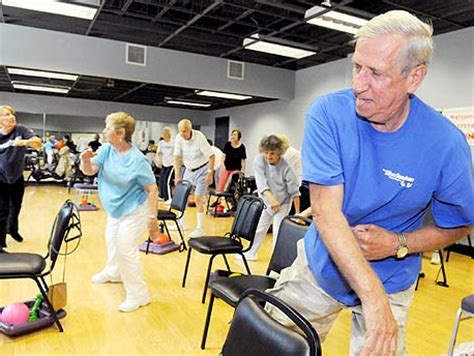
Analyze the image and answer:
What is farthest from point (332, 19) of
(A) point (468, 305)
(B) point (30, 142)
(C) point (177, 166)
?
(A) point (468, 305)

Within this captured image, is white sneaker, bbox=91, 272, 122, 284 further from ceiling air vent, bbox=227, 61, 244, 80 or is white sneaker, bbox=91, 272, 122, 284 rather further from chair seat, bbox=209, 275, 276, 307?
ceiling air vent, bbox=227, 61, 244, 80

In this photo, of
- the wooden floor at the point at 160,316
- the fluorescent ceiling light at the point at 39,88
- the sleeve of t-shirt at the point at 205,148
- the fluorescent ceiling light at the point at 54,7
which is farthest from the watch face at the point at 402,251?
the fluorescent ceiling light at the point at 39,88

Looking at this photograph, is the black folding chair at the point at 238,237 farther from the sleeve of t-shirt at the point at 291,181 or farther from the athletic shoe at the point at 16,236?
the athletic shoe at the point at 16,236

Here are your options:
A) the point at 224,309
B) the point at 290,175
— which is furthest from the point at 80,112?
the point at 224,309

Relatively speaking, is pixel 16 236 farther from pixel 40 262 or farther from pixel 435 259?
pixel 435 259

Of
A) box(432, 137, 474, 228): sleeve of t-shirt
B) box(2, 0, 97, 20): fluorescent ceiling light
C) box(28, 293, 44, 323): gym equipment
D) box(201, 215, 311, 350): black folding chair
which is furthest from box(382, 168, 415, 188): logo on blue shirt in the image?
box(2, 0, 97, 20): fluorescent ceiling light

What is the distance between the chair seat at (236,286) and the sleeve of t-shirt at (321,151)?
1.30m

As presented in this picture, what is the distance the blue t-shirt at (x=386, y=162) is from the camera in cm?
108

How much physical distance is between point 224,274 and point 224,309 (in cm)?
57

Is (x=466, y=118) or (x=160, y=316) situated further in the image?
(x=466, y=118)

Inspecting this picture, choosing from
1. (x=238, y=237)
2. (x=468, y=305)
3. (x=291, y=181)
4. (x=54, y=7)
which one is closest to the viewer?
(x=468, y=305)

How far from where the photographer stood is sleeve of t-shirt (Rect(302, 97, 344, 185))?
1053 millimetres

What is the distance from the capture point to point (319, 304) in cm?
131

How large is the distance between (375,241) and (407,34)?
0.53m
